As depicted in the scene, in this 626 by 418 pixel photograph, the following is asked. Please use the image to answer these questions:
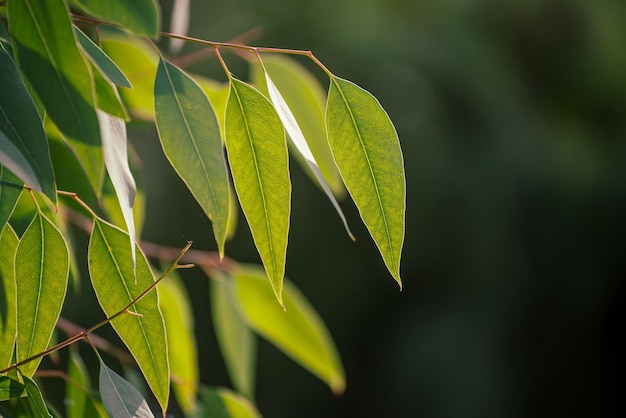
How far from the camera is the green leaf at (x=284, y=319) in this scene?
0.67m

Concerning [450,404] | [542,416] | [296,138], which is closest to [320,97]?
[296,138]

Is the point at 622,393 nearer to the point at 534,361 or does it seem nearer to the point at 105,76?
the point at 534,361

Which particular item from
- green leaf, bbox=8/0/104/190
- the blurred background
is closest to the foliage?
green leaf, bbox=8/0/104/190

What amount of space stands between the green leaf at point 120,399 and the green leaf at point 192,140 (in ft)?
0.23

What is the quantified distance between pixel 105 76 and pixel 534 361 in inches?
91.2

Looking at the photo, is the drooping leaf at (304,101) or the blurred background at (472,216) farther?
the blurred background at (472,216)

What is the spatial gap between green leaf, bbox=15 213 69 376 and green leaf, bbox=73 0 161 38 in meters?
0.11

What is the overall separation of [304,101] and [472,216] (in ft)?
6.19

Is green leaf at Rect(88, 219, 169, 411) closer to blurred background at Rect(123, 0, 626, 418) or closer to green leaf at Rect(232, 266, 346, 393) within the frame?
green leaf at Rect(232, 266, 346, 393)

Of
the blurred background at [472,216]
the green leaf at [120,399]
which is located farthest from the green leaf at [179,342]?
the blurred background at [472,216]

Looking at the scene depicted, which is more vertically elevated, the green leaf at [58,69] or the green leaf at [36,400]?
the green leaf at [58,69]

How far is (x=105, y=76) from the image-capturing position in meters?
0.31

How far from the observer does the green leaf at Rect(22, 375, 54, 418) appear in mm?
303

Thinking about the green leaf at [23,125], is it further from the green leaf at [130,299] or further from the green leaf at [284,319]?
the green leaf at [284,319]
